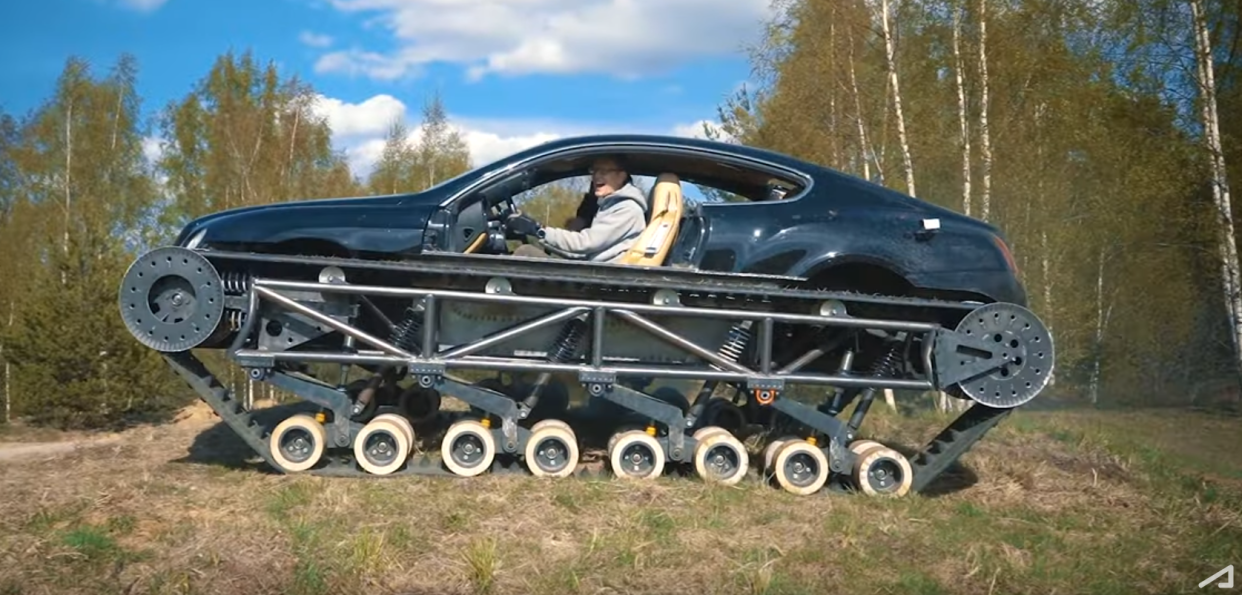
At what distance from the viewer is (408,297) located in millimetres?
6516

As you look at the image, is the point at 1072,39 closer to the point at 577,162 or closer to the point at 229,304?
the point at 577,162

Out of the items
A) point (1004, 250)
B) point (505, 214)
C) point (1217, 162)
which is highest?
point (1217, 162)

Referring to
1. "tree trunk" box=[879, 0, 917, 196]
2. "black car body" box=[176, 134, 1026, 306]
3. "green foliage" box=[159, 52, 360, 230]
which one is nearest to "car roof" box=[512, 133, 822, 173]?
"black car body" box=[176, 134, 1026, 306]

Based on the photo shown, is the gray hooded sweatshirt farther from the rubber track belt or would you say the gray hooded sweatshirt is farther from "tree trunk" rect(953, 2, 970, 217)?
"tree trunk" rect(953, 2, 970, 217)

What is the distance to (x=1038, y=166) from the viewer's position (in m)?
15.0

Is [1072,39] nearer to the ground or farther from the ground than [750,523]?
farther from the ground

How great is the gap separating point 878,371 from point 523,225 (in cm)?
267

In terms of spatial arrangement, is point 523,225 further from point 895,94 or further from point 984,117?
point 984,117

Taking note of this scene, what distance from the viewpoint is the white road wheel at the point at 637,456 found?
6773mm

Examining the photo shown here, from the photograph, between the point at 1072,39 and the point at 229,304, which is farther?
the point at 1072,39

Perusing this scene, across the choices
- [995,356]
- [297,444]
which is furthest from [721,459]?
[297,444]

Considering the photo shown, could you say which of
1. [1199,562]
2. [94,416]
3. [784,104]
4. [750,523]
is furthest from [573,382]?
[784,104]

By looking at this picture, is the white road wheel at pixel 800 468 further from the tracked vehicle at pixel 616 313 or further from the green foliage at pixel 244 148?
the green foliage at pixel 244 148

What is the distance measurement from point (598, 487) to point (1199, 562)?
333 centimetres
